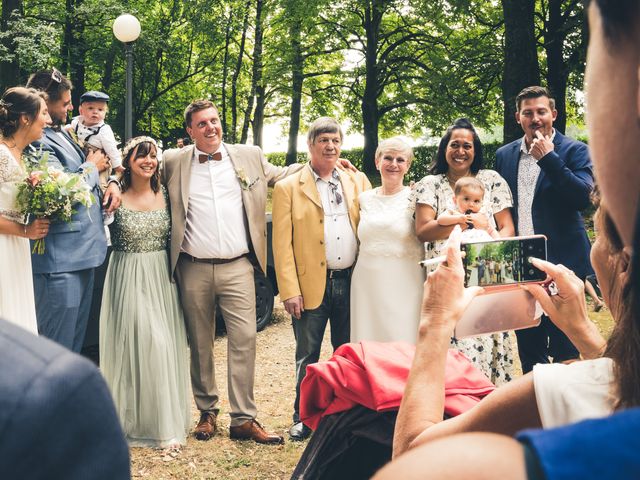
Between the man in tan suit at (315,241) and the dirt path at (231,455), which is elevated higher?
the man in tan suit at (315,241)

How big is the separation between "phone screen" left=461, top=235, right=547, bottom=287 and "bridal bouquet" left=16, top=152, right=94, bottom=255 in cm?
287

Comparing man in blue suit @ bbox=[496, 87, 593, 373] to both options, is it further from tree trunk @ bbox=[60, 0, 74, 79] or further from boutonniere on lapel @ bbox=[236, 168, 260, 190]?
tree trunk @ bbox=[60, 0, 74, 79]

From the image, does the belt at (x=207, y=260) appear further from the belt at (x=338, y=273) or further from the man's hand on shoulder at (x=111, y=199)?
the belt at (x=338, y=273)

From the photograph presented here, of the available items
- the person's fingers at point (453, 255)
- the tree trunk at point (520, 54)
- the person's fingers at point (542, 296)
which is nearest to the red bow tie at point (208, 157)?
the person's fingers at point (542, 296)

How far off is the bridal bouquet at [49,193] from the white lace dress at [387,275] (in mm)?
1961

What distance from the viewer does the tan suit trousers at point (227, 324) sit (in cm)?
478

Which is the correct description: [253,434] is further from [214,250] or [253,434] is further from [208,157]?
[208,157]

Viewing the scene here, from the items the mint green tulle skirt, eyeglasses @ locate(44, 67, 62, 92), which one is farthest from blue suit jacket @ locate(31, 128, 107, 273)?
eyeglasses @ locate(44, 67, 62, 92)

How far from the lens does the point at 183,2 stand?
2006 centimetres

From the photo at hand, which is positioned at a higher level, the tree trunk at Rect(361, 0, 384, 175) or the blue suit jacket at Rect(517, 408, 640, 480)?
the tree trunk at Rect(361, 0, 384, 175)

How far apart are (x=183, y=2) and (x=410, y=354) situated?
65.7ft

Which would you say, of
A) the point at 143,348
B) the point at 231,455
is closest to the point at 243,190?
the point at 143,348

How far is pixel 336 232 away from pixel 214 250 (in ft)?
3.02

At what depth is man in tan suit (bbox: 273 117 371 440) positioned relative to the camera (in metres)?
4.85
